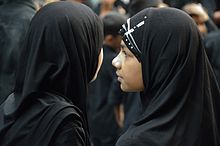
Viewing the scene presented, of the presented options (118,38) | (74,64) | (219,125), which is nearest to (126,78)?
(74,64)

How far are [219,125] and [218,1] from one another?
151 inches

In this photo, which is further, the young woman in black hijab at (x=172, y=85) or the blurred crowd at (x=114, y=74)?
the blurred crowd at (x=114, y=74)

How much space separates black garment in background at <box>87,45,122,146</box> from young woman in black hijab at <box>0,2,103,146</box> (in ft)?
11.0

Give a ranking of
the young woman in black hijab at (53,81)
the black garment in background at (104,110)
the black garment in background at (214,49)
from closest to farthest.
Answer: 1. the young woman in black hijab at (53,81)
2. the black garment in background at (214,49)
3. the black garment in background at (104,110)

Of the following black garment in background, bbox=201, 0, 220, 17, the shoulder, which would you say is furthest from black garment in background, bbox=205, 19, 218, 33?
the shoulder

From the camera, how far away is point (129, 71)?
2.92 metres

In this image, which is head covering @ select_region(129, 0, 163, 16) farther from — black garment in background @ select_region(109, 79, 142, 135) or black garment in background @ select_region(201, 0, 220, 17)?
black garment in background @ select_region(201, 0, 220, 17)

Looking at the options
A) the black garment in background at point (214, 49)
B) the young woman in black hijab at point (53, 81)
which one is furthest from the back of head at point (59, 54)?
the black garment in background at point (214, 49)

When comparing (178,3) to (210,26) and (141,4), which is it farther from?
(141,4)

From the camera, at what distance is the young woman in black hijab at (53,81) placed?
283 cm

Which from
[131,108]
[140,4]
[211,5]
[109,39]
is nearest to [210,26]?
[211,5]

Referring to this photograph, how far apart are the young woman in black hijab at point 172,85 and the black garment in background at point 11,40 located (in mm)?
1537

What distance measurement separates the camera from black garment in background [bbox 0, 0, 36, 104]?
4246 mm

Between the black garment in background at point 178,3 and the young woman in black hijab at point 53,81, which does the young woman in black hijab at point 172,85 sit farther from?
the black garment in background at point 178,3
